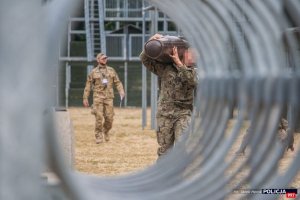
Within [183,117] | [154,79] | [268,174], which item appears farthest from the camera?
[154,79]

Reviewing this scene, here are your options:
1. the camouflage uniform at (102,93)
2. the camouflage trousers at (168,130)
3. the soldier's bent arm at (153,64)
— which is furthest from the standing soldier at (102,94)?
the camouflage trousers at (168,130)

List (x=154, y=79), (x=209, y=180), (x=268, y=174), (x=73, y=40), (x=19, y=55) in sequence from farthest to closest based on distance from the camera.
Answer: (x=73, y=40) → (x=154, y=79) → (x=209, y=180) → (x=268, y=174) → (x=19, y=55)

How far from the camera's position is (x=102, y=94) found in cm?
1897

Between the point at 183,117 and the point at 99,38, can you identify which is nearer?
the point at 183,117

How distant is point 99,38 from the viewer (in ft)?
118

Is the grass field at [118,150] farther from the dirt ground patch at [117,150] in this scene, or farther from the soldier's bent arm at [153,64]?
the soldier's bent arm at [153,64]

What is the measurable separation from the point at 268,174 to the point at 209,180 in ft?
1.74

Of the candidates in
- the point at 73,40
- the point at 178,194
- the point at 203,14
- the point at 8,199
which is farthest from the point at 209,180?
the point at 73,40

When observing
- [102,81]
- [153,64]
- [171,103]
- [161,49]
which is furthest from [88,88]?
[161,49]

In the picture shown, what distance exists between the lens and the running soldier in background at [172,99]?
10016 mm

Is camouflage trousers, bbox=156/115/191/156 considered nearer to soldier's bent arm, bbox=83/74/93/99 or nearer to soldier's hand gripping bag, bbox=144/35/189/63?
soldier's hand gripping bag, bbox=144/35/189/63

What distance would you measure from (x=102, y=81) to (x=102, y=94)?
0.30 m

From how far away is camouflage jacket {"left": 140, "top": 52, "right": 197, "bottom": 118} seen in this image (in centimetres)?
1004

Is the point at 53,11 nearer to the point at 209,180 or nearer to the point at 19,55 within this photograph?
the point at 19,55
